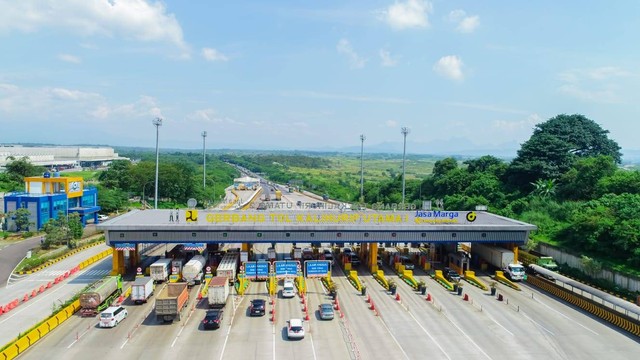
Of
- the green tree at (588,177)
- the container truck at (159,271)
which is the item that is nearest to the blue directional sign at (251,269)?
the container truck at (159,271)

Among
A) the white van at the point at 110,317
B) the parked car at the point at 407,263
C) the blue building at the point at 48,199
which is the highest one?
the blue building at the point at 48,199

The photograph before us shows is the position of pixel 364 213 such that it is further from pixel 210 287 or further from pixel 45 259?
pixel 45 259

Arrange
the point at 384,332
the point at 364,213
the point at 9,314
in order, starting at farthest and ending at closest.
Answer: the point at 364,213
the point at 9,314
the point at 384,332

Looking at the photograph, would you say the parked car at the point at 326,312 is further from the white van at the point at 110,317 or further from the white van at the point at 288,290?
the white van at the point at 110,317

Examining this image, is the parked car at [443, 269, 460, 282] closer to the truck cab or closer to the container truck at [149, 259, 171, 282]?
the truck cab

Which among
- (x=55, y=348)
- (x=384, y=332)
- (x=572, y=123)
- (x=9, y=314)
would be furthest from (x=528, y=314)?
(x=572, y=123)
